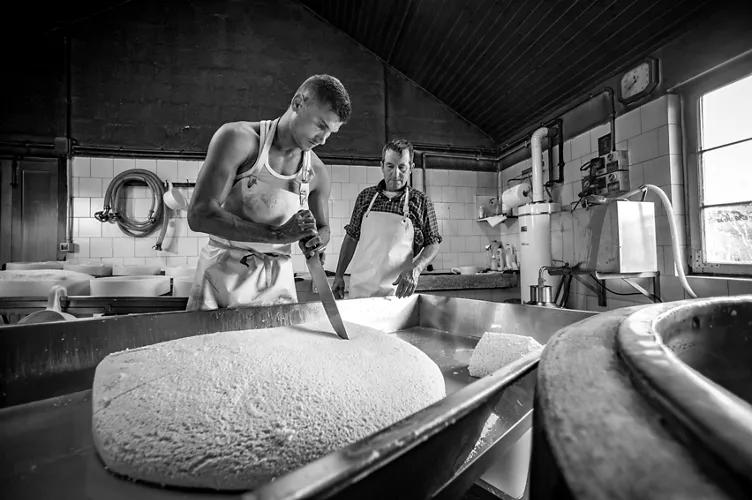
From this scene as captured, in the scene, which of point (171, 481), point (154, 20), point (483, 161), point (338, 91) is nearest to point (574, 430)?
point (171, 481)

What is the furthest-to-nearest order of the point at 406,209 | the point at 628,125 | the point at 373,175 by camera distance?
the point at 373,175, the point at 628,125, the point at 406,209

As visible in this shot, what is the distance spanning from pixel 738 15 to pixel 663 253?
1384 millimetres

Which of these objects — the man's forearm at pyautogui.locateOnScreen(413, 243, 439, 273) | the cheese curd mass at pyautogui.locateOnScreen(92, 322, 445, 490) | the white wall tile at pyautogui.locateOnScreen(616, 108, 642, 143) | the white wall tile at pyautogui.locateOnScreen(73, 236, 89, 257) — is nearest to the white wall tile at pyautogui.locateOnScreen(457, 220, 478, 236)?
the white wall tile at pyautogui.locateOnScreen(616, 108, 642, 143)

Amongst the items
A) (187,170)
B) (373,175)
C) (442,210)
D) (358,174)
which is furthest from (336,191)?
(187,170)

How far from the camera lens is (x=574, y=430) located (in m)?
0.21

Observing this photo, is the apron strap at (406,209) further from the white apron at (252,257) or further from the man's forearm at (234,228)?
the man's forearm at (234,228)

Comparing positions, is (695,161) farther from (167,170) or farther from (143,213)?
(143,213)

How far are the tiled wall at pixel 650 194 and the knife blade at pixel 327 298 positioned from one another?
7.12 ft

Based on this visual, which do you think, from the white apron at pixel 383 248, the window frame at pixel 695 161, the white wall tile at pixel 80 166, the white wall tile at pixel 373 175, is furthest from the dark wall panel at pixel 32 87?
the window frame at pixel 695 161

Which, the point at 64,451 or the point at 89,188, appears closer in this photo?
the point at 64,451

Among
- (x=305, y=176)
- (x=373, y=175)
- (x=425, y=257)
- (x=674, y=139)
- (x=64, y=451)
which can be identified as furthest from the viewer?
(x=373, y=175)

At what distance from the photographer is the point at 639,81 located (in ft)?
8.43

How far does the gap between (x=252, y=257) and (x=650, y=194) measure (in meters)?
2.66

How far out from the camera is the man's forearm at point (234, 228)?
1.21 meters
